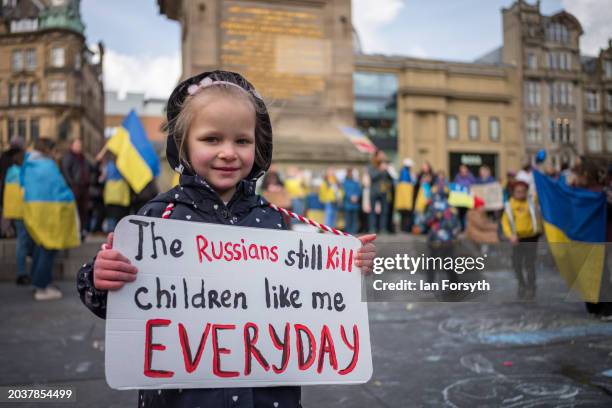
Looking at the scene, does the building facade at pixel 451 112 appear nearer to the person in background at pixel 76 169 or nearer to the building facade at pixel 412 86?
the building facade at pixel 412 86

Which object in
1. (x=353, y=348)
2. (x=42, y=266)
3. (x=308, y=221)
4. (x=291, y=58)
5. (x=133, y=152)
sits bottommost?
(x=42, y=266)

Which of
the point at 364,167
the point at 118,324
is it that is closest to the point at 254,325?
the point at 118,324

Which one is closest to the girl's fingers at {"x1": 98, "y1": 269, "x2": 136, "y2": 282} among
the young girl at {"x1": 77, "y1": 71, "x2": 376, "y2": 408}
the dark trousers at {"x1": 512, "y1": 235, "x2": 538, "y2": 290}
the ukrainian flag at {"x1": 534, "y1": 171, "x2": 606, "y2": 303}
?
the young girl at {"x1": 77, "y1": 71, "x2": 376, "y2": 408}

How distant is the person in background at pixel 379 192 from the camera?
1137 cm

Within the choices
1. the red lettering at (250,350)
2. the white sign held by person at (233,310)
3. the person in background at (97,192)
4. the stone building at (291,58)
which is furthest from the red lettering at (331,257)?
the stone building at (291,58)

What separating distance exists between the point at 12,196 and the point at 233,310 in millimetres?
6821

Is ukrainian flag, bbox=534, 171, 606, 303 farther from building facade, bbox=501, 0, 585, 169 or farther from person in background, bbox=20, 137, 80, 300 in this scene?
building facade, bbox=501, 0, 585, 169

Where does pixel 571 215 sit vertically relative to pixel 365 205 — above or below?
below

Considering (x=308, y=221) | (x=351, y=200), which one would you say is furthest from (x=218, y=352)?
(x=351, y=200)

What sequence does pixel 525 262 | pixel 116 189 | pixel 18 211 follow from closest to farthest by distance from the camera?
pixel 525 262 → pixel 18 211 → pixel 116 189

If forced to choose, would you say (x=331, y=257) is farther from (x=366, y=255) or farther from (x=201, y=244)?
(x=201, y=244)

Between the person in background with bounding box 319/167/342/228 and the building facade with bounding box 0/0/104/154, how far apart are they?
7.96 metres

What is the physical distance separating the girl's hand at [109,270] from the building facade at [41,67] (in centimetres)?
1373

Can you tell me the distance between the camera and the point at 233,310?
1.62 meters
